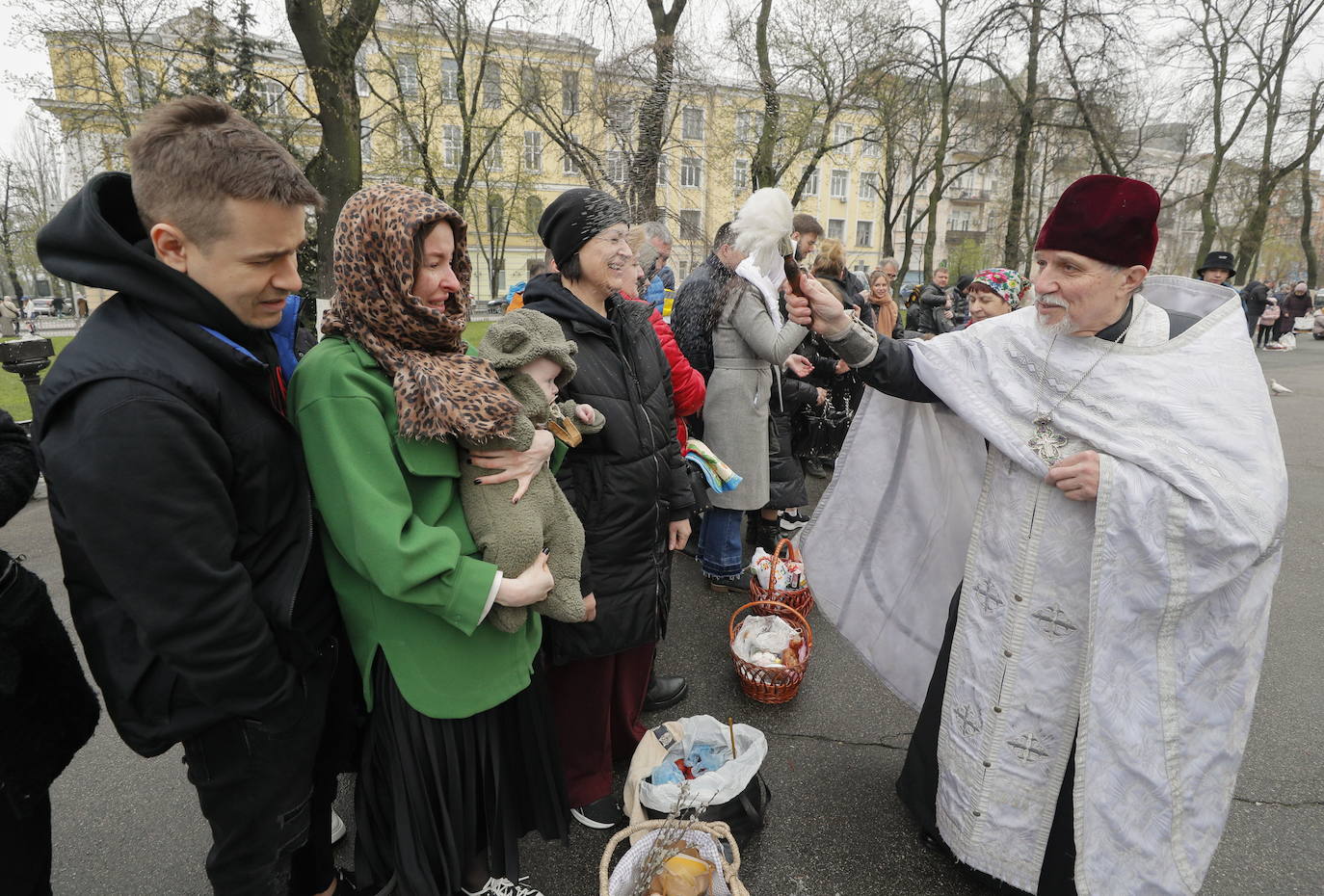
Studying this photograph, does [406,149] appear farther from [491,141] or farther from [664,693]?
[664,693]

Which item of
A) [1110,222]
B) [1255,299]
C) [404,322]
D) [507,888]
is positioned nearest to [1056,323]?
[1110,222]

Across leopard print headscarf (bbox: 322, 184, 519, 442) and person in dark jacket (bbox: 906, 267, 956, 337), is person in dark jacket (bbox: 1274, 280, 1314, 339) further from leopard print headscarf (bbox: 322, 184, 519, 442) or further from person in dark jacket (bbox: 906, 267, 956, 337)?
leopard print headscarf (bbox: 322, 184, 519, 442)

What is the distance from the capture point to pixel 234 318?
1.31 m

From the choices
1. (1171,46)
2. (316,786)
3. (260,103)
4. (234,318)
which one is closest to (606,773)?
(316,786)

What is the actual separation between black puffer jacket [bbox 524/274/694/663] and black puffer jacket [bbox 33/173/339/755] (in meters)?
0.89

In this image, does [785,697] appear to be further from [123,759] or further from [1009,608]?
[123,759]

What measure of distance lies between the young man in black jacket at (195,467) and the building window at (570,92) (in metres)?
17.5

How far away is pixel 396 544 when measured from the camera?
138 cm

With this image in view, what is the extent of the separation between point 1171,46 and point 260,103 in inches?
876

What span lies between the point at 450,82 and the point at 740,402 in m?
28.8

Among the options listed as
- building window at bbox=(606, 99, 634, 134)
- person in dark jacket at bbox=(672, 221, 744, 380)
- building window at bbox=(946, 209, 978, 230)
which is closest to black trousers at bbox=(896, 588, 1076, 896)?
person in dark jacket at bbox=(672, 221, 744, 380)

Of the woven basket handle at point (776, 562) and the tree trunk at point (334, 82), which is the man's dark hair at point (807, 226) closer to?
the woven basket handle at point (776, 562)

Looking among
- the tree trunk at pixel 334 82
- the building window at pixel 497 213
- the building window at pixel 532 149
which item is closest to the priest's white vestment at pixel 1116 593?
the tree trunk at pixel 334 82

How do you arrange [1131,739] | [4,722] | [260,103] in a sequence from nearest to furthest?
[4,722] < [1131,739] < [260,103]
